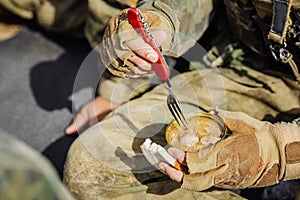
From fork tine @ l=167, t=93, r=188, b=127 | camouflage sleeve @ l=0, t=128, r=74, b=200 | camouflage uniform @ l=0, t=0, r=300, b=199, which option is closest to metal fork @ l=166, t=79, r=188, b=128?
fork tine @ l=167, t=93, r=188, b=127

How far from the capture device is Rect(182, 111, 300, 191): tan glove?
1.15 meters

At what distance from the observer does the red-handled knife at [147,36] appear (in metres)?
1.17

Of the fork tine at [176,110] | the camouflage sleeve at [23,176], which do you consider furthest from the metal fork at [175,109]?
the camouflage sleeve at [23,176]

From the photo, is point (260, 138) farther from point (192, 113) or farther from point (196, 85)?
point (196, 85)

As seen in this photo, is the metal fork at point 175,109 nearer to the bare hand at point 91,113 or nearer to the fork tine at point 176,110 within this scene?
the fork tine at point 176,110

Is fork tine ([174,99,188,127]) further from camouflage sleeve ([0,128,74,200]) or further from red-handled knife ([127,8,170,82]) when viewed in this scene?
camouflage sleeve ([0,128,74,200])

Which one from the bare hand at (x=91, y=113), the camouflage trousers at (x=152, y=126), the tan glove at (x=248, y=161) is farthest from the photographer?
the bare hand at (x=91, y=113)

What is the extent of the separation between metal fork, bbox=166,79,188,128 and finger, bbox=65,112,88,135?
0.45m

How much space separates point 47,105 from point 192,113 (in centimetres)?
58

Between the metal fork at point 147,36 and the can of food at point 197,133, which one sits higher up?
the metal fork at point 147,36

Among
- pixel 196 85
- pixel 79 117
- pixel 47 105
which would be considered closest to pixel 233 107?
pixel 196 85

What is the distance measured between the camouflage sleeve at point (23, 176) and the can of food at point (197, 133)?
0.52 meters

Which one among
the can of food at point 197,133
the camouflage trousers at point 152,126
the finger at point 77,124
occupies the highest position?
the can of food at point 197,133

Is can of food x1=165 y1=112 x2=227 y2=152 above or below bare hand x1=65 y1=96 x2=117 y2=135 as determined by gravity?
above
